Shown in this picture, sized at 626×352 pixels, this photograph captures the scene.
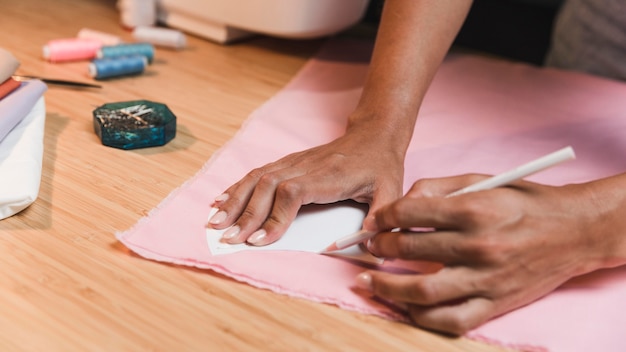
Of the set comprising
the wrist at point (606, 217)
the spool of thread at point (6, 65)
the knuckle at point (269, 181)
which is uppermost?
the wrist at point (606, 217)

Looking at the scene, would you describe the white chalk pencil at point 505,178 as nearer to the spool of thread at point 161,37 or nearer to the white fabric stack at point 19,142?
the white fabric stack at point 19,142

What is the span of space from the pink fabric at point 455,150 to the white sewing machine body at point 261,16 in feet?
0.25

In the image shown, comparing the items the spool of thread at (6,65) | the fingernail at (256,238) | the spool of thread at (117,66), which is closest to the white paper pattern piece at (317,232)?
the fingernail at (256,238)

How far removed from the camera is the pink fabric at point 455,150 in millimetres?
711

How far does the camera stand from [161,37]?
1314mm

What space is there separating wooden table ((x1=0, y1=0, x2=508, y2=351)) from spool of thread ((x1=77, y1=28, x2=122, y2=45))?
194 mm

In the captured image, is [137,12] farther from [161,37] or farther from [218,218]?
[218,218]

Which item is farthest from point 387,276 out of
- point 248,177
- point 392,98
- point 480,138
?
point 480,138

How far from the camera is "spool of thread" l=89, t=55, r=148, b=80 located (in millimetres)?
1127

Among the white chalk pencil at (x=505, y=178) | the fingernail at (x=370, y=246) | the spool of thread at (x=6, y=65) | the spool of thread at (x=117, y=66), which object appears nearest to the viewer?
the white chalk pencil at (x=505, y=178)

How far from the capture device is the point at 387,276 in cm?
68

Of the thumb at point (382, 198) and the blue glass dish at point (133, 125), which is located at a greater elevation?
the thumb at point (382, 198)

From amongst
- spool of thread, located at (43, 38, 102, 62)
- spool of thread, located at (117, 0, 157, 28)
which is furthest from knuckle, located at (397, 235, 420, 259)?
spool of thread, located at (117, 0, 157, 28)

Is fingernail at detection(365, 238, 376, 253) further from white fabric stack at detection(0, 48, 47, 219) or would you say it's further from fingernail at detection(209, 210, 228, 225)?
white fabric stack at detection(0, 48, 47, 219)
